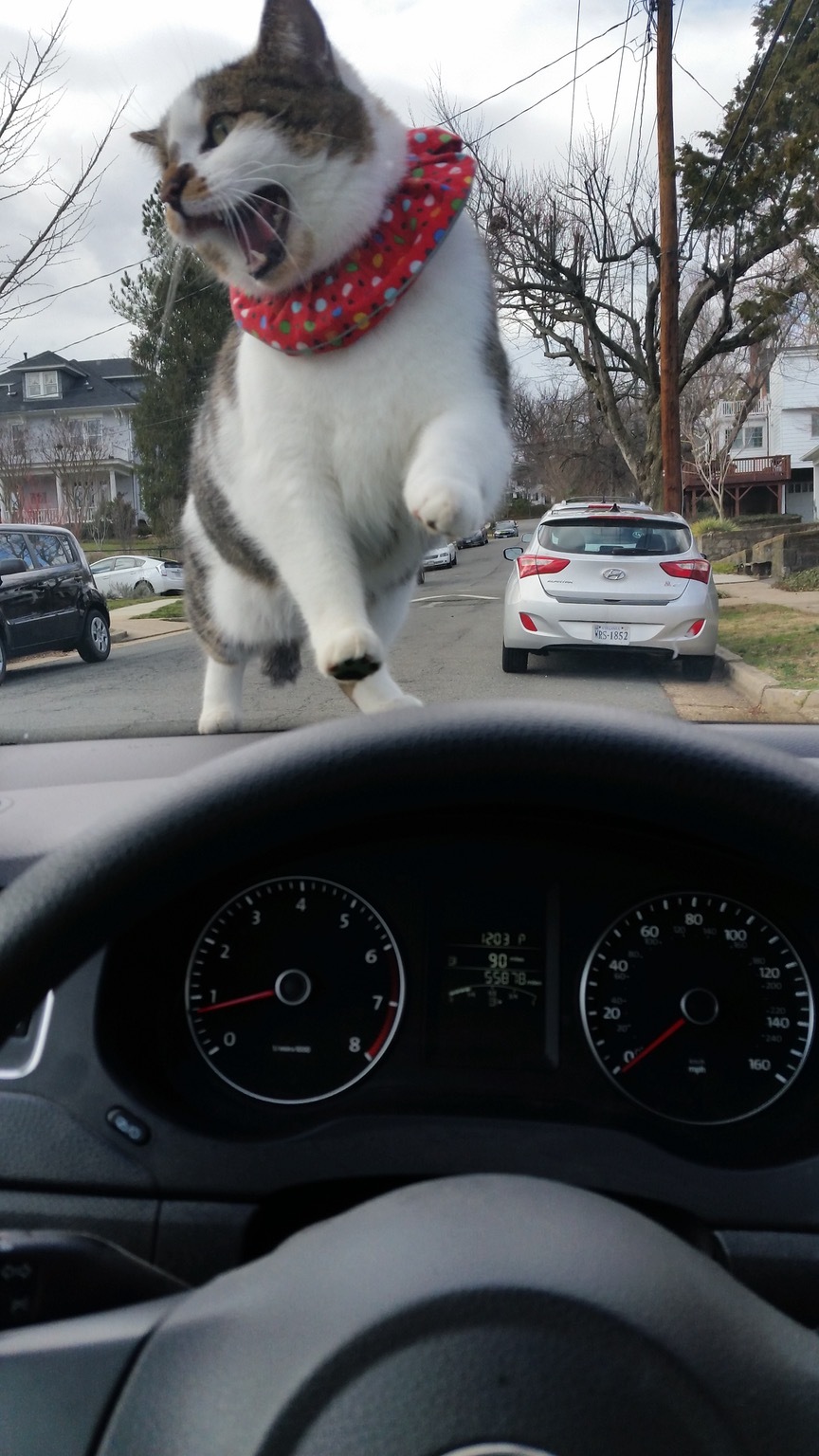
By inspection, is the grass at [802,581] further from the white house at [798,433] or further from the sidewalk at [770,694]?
the white house at [798,433]

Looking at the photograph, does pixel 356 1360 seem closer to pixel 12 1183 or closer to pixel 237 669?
pixel 12 1183

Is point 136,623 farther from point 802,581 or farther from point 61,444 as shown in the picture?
point 802,581

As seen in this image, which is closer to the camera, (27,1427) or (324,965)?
(27,1427)

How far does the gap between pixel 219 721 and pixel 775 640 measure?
1.60 metres

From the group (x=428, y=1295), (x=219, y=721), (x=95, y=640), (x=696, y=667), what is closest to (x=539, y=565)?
(x=696, y=667)

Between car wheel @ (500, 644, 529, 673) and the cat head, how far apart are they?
52.3 inches

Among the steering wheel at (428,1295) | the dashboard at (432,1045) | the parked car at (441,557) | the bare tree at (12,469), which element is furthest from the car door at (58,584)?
the steering wheel at (428,1295)

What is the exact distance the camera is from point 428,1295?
1052mm

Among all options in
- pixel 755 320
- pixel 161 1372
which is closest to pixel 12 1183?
pixel 161 1372

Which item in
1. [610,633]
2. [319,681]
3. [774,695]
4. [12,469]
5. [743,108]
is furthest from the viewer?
[743,108]

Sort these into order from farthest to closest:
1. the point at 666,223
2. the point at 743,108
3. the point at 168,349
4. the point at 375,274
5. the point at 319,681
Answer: the point at 743,108, the point at 666,223, the point at 319,681, the point at 168,349, the point at 375,274

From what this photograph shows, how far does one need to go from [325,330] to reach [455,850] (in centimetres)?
81

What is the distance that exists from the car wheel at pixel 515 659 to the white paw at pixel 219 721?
2.70ft

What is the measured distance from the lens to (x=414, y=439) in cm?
196
